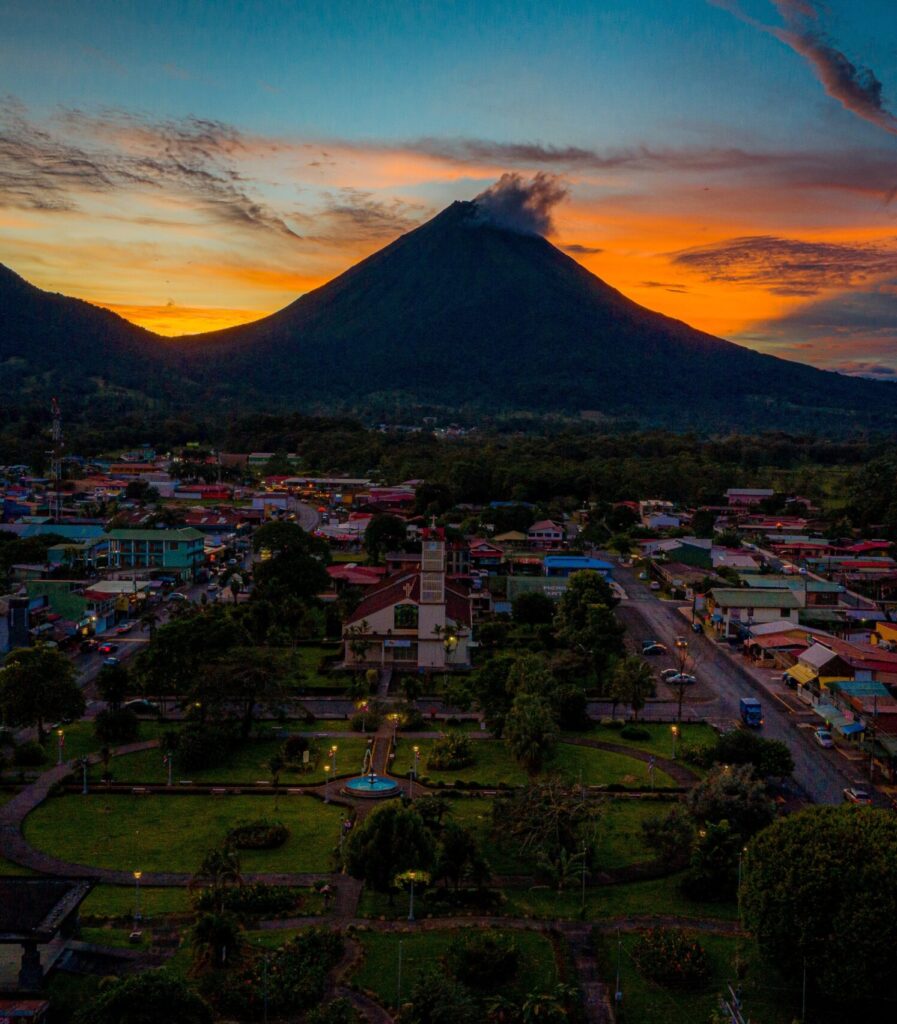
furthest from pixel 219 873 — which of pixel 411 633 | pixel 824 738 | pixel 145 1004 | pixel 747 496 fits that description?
pixel 747 496

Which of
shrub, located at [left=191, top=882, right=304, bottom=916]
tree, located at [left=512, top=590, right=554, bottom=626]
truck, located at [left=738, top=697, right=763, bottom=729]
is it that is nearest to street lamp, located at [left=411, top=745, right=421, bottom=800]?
shrub, located at [left=191, top=882, right=304, bottom=916]

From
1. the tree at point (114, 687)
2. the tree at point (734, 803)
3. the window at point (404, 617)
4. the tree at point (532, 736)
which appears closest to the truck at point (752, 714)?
the tree at point (532, 736)

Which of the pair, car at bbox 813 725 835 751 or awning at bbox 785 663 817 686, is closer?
car at bbox 813 725 835 751

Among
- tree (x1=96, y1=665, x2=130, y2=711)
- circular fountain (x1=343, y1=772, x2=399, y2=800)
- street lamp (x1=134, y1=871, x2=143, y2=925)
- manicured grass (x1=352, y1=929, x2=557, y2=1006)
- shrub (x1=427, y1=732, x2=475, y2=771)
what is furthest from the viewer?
tree (x1=96, y1=665, x2=130, y2=711)

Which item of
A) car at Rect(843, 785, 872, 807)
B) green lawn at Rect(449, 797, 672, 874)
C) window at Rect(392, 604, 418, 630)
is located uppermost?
window at Rect(392, 604, 418, 630)

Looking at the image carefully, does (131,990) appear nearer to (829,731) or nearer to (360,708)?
(360,708)

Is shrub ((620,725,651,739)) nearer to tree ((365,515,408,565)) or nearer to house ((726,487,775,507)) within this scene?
tree ((365,515,408,565))

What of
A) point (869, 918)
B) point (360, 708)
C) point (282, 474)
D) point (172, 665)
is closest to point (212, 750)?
point (172, 665)
